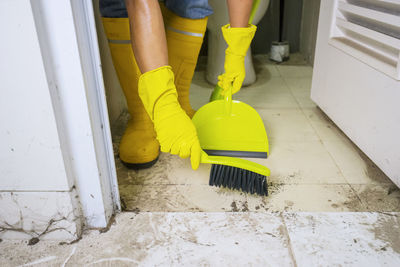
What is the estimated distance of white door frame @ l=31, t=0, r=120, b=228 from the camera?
50 centimetres

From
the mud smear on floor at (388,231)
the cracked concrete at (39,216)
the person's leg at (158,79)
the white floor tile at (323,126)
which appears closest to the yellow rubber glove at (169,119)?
the person's leg at (158,79)

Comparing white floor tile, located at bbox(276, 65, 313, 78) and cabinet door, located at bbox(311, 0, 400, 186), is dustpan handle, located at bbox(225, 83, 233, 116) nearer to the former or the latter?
cabinet door, located at bbox(311, 0, 400, 186)

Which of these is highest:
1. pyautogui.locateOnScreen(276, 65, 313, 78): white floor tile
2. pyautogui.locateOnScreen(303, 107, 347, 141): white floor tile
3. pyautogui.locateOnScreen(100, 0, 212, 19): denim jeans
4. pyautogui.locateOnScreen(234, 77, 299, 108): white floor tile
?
pyautogui.locateOnScreen(100, 0, 212, 19): denim jeans

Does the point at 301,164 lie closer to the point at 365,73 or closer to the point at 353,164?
the point at 353,164

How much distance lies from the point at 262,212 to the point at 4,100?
0.54 metres

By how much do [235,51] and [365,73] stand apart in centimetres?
34

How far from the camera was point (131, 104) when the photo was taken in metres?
0.92

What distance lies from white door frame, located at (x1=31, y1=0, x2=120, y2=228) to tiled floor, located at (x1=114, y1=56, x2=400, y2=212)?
5.0 inches

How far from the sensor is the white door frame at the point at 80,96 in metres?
0.50

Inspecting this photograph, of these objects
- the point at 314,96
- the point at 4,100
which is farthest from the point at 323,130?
the point at 4,100

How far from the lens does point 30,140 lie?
1.78ft

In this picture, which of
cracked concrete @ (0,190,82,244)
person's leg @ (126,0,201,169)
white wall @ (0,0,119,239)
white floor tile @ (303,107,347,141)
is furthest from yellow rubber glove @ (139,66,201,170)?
white floor tile @ (303,107,347,141)

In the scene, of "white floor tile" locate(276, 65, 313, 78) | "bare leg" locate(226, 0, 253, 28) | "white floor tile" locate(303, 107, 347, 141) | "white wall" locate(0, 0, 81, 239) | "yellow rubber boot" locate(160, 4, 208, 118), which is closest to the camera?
"white wall" locate(0, 0, 81, 239)

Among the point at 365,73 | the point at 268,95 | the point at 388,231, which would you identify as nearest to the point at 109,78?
the point at 268,95
